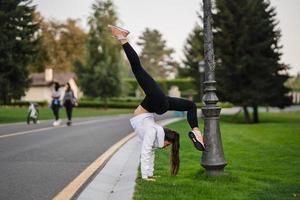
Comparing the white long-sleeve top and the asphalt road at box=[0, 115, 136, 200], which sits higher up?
the white long-sleeve top

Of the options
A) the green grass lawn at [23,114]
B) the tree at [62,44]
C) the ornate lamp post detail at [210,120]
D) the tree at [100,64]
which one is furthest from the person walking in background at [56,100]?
the tree at [62,44]

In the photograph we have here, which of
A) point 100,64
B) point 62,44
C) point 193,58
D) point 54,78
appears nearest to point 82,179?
point 193,58

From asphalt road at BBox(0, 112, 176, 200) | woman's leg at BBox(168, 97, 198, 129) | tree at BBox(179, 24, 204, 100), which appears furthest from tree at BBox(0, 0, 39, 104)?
woman's leg at BBox(168, 97, 198, 129)

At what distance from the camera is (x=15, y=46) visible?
28.6m

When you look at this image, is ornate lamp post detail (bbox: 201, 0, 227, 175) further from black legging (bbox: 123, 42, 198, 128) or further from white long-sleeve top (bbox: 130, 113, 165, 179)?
white long-sleeve top (bbox: 130, 113, 165, 179)

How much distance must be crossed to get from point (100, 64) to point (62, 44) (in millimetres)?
24813

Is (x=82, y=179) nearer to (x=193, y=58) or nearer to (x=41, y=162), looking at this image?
(x=41, y=162)

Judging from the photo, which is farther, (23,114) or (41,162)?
(23,114)

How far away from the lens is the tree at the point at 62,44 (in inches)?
3115

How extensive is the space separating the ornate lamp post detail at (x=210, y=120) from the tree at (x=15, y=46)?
22301mm

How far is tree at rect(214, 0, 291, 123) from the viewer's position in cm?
2850

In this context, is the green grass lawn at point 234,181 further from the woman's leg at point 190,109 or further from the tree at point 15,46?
the tree at point 15,46

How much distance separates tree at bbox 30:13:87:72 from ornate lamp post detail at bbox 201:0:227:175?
73.4 meters

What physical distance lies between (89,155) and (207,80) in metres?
3.82
